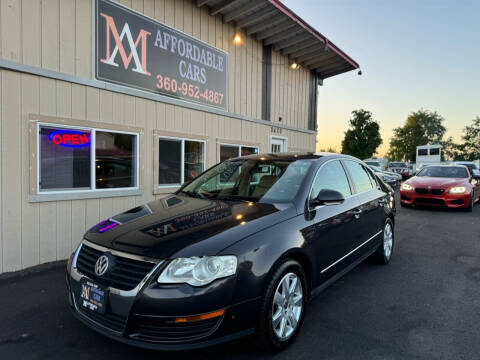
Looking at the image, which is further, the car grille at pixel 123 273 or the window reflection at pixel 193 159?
the window reflection at pixel 193 159

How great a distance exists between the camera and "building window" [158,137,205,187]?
6500mm

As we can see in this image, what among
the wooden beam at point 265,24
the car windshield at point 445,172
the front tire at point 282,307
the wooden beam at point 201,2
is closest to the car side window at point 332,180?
the front tire at point 282,307

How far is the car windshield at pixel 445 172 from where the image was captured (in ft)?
33.9

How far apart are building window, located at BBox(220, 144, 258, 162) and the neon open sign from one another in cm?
338

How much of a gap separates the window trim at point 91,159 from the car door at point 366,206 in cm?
369

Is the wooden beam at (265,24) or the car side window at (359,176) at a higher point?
the wooden beam at (265,24)

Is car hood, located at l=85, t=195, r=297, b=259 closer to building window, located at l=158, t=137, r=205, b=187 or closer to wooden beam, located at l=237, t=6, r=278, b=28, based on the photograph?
building window, located at l=158, t=137, r=205, b=187

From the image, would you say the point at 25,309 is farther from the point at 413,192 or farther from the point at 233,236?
the point at 413,192

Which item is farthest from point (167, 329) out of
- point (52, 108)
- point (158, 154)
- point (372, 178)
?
point (158, 154)

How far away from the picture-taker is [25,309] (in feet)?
10.9

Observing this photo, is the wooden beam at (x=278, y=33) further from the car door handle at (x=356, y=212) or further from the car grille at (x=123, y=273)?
the car grille at (x=123, y=273)

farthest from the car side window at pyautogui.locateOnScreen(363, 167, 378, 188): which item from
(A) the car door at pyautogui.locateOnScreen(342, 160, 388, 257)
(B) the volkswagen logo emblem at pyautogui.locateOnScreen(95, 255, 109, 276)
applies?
(B) the volkswagen logo emblem at pyautogui.locateOnScreen(95, 255, 109, 276)

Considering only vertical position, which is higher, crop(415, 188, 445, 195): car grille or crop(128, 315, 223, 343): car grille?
crop(415, 188, 445, 195): car grille

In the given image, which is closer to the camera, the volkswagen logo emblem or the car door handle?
the volkswagen logo emblem
